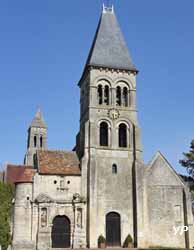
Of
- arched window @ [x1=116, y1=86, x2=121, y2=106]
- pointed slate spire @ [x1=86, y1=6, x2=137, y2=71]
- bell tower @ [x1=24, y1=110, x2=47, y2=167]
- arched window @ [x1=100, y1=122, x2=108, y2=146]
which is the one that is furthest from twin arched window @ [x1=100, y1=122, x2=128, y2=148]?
bell tower @ [x1=24, y1=110, x2=47, y2=167]

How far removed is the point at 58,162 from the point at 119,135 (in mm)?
7299

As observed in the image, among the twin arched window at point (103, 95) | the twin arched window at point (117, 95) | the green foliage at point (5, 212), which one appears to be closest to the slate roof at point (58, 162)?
the green foliage at point (5, 212)

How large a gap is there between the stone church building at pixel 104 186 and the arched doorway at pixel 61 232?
9 centimetres

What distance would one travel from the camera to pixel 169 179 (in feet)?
136

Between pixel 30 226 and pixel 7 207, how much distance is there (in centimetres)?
446

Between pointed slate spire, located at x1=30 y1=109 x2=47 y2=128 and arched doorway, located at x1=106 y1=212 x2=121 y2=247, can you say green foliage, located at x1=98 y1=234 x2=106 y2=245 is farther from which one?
pointed slate spire, located at x1=30 y1=109 x2=47 y2=128

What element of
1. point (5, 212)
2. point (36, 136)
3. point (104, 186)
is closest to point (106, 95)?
point (104, 186)

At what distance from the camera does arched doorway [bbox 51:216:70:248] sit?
122ft

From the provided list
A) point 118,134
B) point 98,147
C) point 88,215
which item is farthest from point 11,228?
point 118,134

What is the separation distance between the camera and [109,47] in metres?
45.9

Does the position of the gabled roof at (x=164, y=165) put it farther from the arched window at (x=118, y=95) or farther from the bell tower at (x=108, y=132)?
the arched window at (x=118, y=95)

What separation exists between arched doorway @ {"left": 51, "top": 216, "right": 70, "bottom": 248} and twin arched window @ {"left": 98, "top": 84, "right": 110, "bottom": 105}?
13.0 metres

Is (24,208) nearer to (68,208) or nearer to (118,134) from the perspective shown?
(68,208)

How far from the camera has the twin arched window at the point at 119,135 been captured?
42.2 meters
